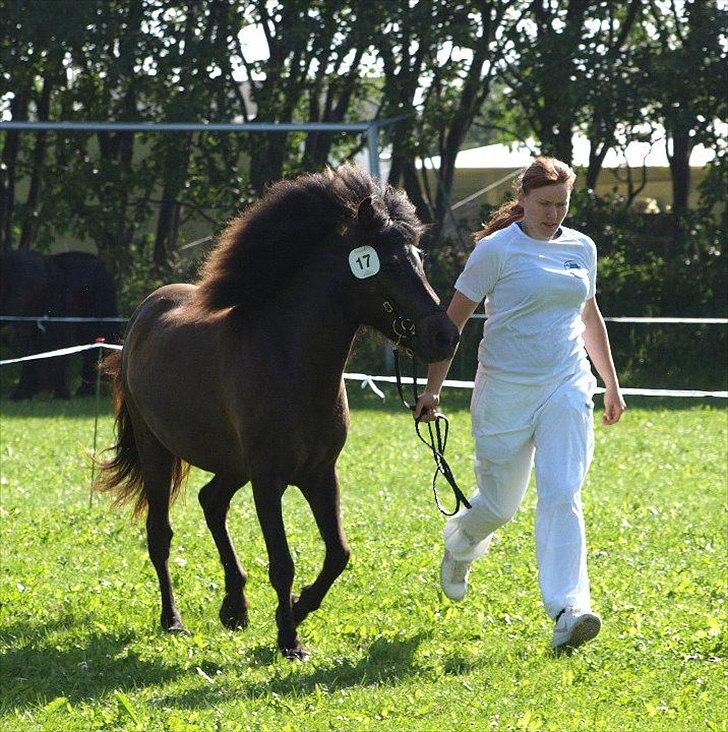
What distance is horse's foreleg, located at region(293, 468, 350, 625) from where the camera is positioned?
6402 millimetres

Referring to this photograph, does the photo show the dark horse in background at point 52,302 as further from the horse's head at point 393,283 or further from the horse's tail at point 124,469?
the horse's head at point 393,283

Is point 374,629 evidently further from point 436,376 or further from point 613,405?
point 613,405

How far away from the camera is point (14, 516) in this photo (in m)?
10.2

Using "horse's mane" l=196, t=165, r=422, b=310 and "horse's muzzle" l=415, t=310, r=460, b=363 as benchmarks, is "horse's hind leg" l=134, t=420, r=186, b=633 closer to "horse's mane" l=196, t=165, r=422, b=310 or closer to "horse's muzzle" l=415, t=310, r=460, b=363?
"horse's mane" l=196, t=165, r=422, b=310

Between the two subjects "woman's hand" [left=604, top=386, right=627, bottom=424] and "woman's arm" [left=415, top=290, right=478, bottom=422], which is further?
"woman's hand" [left=604, top=386, right=627, bottom=424]

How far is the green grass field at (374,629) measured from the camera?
207 inches

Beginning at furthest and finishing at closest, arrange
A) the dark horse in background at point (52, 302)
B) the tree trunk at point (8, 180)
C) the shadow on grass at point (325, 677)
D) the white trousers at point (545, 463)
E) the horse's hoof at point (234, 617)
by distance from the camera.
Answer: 1. the tree trunk at point (8, 180)
2. the dark horse in background at point (52, 302)
3. the horse's hoof at point (234, 617)
4. the white trousers at point (545, 463)
5. the shadow on grass at point (325, 677)

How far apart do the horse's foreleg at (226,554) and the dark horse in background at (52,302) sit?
1208 centimetres

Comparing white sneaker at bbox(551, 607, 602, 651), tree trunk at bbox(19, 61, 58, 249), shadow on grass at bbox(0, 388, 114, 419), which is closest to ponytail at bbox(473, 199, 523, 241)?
white sneaker at bbox(551, 607, 602, 651)

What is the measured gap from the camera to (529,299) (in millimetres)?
6047

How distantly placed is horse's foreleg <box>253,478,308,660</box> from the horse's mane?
0.86 meters

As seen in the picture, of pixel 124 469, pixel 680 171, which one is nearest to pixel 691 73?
pixel 680 171

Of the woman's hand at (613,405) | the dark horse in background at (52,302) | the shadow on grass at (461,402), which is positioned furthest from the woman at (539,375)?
the dark horse in background at (52,302)

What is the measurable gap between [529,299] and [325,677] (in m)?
1.81
